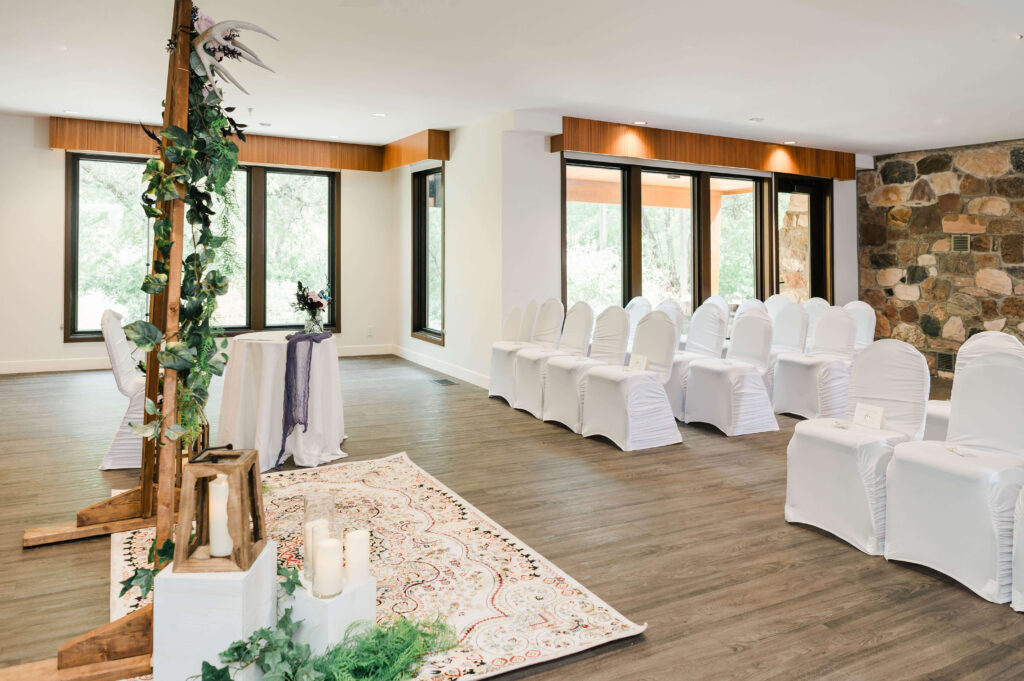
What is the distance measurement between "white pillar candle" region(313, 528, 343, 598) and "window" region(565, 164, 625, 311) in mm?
5777

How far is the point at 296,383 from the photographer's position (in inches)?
180

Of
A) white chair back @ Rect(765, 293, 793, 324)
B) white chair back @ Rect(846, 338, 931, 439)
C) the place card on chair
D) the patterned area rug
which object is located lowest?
the patterned area rug

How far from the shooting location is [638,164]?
26.7 feet

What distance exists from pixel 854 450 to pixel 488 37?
3.38 m

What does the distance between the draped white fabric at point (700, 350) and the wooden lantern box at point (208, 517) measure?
4.49m

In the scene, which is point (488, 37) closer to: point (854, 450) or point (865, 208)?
point (854, 450)

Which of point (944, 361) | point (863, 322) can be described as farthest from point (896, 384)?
point (944, 361)

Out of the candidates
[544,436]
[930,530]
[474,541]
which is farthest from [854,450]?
[544,436]

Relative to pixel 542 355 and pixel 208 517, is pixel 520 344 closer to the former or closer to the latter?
pixel 542 355

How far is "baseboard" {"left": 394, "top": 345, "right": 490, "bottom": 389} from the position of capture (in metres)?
7.68

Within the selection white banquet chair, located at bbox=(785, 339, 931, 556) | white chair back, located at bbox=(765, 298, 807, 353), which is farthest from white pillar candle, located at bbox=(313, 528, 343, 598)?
white chair back, located at bbox=(765, 298, 807, 353)

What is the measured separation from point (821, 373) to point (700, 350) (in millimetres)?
996

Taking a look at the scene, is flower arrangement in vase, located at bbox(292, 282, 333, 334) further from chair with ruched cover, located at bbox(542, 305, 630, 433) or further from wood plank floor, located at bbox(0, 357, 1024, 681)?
chair with ruched cover, located at bbox(542, 305, 630, 433)

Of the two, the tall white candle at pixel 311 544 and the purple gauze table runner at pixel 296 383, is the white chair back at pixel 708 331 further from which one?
the tall white candle at pixel 311 544
